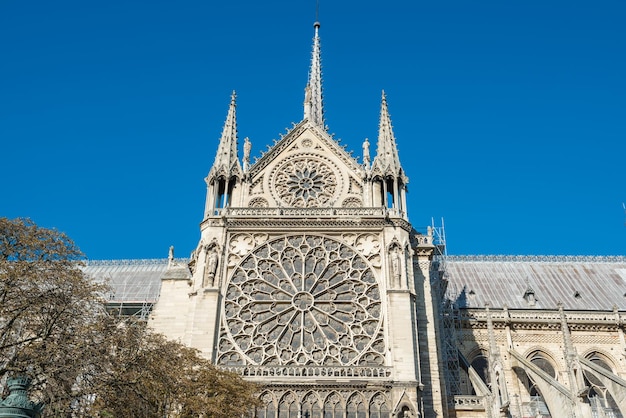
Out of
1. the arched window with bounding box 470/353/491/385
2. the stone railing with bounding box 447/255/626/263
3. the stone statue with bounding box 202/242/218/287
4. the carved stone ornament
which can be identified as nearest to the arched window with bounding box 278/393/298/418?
the stone statue with bounding box 202/242/218/287

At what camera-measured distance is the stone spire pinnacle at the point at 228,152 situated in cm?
2956

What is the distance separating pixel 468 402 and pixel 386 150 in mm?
11129

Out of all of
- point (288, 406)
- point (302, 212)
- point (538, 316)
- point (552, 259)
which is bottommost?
point (288, 406)

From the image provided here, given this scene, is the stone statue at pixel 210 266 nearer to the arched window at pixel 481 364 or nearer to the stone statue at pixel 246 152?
the stone statue at pixel 246 152

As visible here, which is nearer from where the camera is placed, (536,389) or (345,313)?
(345,313)

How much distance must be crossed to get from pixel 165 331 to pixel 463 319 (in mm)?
14397

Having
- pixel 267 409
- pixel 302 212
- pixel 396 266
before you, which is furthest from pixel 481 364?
pixel 267 409

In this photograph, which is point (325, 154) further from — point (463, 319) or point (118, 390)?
point (118, 390)

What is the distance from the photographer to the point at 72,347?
658 inches

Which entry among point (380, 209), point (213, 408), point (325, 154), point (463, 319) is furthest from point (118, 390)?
point (463, 319)

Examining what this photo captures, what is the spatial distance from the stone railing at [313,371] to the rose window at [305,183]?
7.55 m

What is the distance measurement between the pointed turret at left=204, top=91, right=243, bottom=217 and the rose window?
70.9 inches

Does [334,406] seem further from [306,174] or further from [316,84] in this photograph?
[316,84]

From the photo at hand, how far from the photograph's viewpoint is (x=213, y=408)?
1864 cm
